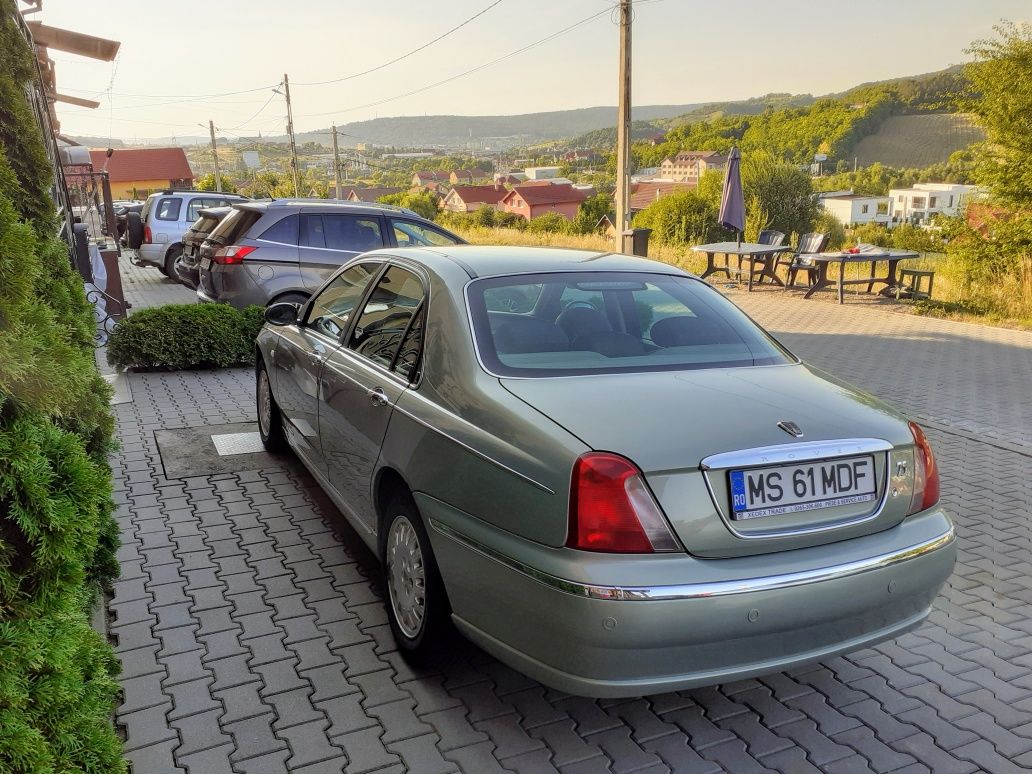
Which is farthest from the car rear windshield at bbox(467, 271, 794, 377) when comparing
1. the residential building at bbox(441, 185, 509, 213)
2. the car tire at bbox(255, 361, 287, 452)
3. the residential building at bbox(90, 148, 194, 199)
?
the residential building at bbox(441, 185, 509, 213)

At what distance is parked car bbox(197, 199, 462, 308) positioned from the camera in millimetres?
10328

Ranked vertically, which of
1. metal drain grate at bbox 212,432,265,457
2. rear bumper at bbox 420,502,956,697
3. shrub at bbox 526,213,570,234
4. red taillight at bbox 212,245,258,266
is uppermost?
red taillight at bbox 212,245,258,266

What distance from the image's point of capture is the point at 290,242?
10445 mm

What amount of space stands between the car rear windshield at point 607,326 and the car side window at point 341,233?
281 inches

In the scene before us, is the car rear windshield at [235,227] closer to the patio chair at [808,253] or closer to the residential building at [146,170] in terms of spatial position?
the patio chair at [808,253]

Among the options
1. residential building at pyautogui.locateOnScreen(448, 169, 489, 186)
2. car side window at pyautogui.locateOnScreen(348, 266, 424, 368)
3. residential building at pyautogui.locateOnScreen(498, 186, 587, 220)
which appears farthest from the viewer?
residential building at pyautogui.locateOnScreen(448, 169, 489, 186)

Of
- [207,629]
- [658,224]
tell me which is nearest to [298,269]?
[207,629]

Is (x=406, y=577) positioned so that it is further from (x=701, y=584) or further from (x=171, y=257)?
(x=171, y=257)

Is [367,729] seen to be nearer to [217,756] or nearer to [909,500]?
[217,756]

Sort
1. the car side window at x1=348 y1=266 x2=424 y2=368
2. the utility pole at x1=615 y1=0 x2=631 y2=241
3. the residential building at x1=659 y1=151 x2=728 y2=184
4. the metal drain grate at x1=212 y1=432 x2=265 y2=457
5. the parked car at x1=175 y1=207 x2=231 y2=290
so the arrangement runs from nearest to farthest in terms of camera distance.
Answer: the car side window at x1=348 y1=266 x2=424 y2=368
the metal drain grate at x1=212 y1=432 x2=265 y2=457
the parked car at x1=175 y1=207 x2=231 y2=290
the utility pole at x1=615 y1=0 x2=631 y2=241
the residential building at x1=659 y1=151 x2=728 y2=184

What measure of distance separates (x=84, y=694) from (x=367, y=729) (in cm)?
113

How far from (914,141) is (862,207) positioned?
96.7ft

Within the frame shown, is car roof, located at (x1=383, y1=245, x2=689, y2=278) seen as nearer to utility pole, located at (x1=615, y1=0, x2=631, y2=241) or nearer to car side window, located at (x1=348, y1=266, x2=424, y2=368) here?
car side window, located at (x1=348, y1=266, x2=424, y2=368)

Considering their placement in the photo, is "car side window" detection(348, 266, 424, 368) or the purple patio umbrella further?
the purple patio umbrella
